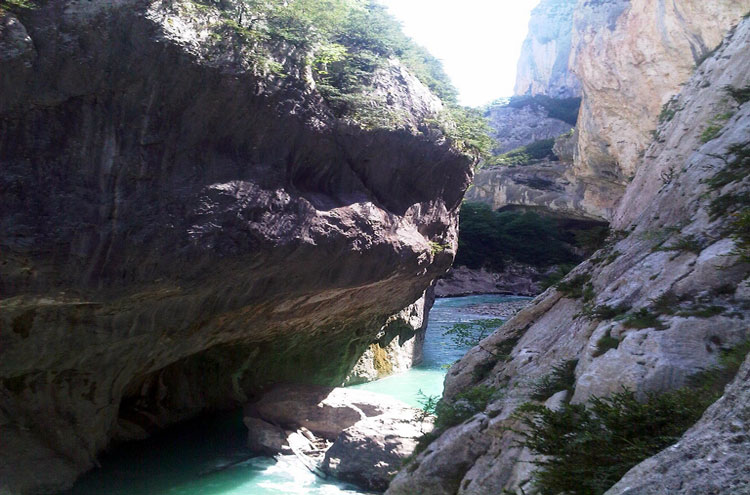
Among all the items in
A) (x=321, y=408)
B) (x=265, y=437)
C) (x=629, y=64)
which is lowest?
(x=265, y=437)

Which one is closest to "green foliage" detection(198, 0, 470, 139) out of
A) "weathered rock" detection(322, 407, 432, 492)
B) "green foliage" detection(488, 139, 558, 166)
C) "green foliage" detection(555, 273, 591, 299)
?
"green foliage" detection(555, 273, 591, 299)

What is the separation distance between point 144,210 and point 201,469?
4.61 metres

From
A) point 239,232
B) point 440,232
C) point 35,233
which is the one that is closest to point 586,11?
point 440,232

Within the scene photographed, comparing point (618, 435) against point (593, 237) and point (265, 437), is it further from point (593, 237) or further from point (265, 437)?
point (265, 437)

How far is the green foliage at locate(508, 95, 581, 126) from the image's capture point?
208 ft

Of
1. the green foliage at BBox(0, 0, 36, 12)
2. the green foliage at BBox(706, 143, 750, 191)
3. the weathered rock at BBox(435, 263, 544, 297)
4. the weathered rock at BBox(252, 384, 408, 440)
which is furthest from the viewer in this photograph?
the weathered rock at BBox(435, 263, 544, 297)

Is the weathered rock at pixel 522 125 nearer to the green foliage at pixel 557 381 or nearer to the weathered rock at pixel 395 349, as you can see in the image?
the weathered rock at pixel 395 349

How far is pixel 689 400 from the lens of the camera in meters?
3.02

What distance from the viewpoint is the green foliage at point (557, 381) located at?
15.2ft

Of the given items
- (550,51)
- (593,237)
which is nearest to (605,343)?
(593,237)

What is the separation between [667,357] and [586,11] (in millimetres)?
28556

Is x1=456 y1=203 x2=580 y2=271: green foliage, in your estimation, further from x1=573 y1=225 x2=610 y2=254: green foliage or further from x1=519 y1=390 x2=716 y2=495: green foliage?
x1=519 y1=390 x2=716 y2=495: green foliage

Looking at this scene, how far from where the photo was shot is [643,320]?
4.32 meters

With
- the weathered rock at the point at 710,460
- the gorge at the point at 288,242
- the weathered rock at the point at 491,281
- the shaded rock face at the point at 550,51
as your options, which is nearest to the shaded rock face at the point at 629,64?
the weathered rock at the point at 491,281
